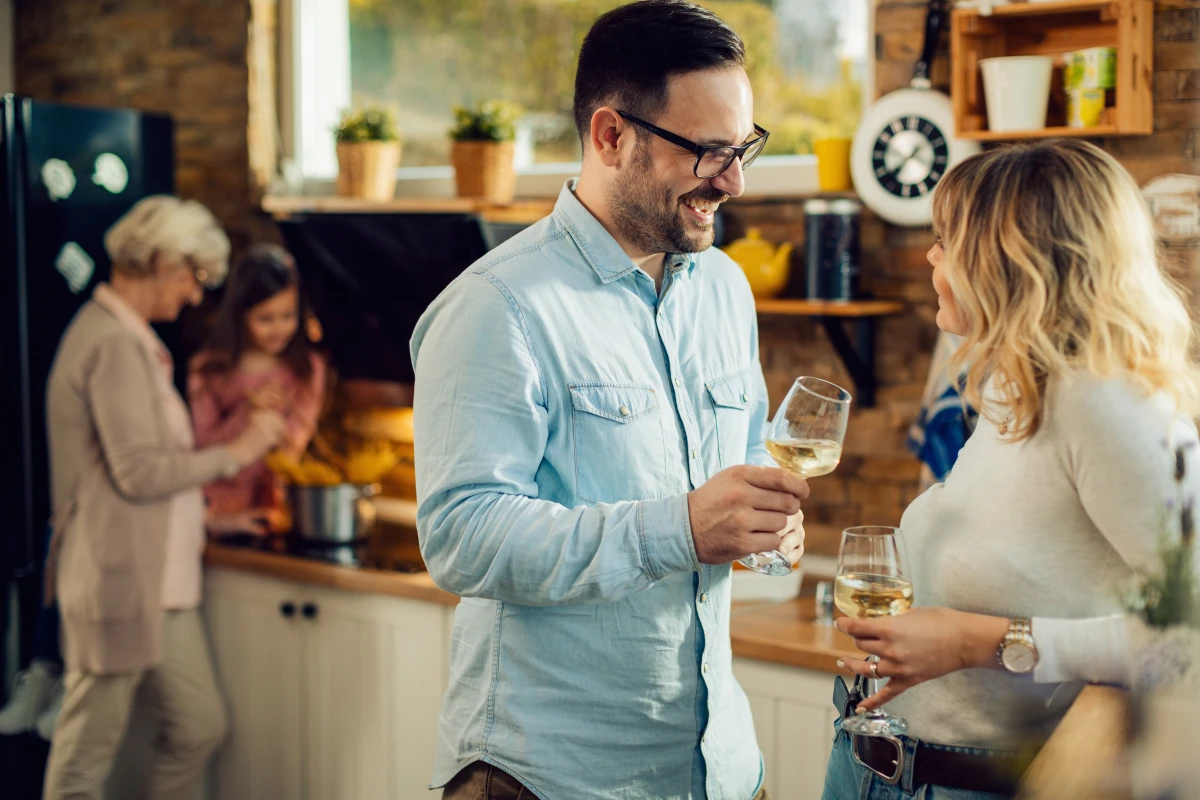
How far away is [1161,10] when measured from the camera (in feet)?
7.62

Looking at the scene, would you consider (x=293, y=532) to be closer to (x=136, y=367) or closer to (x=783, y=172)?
(x=136, y=367)

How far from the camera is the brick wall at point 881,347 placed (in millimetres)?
2705

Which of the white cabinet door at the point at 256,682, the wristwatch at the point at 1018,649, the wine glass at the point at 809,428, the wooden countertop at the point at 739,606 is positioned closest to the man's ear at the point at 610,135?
the wine glass at the point at 809,428

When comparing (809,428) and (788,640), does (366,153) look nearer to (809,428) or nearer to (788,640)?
(788,640)

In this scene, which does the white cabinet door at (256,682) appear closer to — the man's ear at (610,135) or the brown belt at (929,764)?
the man's ear at (610,135)

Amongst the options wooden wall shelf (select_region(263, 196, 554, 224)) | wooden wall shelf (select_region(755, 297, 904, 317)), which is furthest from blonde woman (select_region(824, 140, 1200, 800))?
Answer: wooden wall shelf (select_region(263, 196, 554, 224))

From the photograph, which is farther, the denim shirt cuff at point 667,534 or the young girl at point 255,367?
the young girl at point 255,367

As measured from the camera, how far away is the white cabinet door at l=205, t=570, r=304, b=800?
3184 millimetres

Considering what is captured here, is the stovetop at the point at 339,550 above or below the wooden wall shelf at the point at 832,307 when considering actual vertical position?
below

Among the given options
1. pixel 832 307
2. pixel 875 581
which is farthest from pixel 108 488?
pixel 875 581

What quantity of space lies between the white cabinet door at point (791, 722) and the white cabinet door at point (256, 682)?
1.36 metres

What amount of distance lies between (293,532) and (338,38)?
5.20 ft

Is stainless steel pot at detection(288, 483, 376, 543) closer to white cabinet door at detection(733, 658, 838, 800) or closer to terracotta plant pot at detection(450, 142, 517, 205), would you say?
terracotta plant pot at detection(450, 142, 517, 205)

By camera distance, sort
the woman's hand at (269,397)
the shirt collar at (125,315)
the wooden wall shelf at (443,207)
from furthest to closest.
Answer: the woman's hand at (269,397) → the wooden wall shelf at (443,207) → the shirt collar at (125,315)
